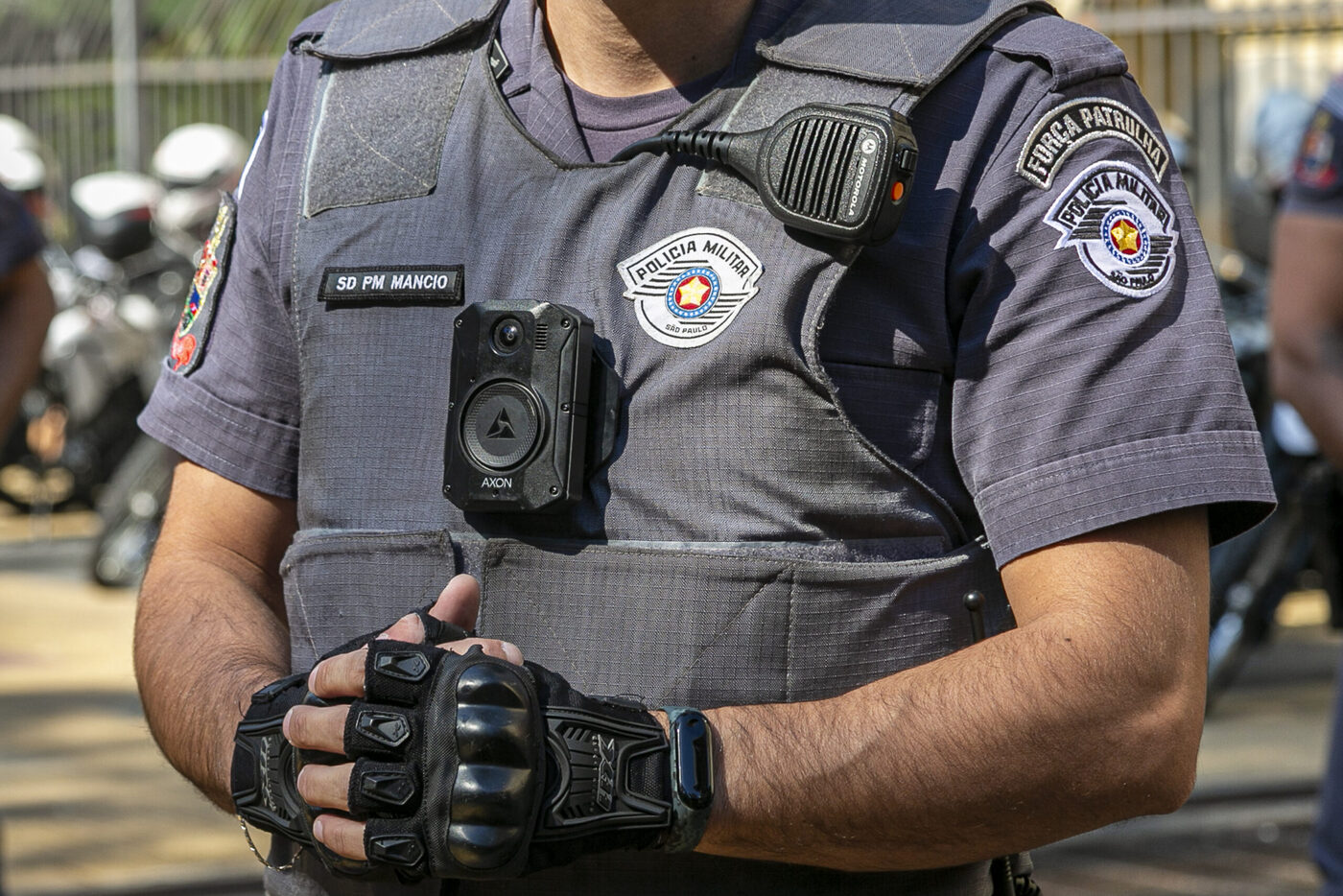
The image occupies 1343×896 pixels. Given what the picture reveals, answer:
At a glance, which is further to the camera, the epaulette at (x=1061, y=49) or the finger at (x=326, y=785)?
the epaulette at (x=1061, y=49)

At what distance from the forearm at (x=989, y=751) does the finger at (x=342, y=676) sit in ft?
0.98

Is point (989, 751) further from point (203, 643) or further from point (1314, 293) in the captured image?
point (1314, 293)

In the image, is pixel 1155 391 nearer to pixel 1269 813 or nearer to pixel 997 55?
pixel 997 55

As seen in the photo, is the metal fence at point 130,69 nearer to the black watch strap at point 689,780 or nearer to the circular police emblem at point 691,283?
the circular police emblem at point 691,283

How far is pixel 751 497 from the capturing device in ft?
Result: 4.99

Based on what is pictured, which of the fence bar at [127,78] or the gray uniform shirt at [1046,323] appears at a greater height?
the gray uniform shirt at [1046,323]

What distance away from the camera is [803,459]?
4.93 ft

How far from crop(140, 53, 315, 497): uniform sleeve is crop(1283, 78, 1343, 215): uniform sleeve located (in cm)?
192

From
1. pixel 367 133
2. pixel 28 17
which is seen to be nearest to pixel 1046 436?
pixel 367 133

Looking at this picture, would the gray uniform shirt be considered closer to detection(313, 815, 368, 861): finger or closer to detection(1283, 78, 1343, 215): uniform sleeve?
detection(313, 815, 368, 861): finger

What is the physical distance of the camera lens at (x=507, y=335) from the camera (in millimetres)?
1560

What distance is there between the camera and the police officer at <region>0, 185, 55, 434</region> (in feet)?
11.7

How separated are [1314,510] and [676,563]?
4.21 m

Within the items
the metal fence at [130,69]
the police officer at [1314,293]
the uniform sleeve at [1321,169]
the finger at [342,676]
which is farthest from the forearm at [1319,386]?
the metal fence at [130,69]
